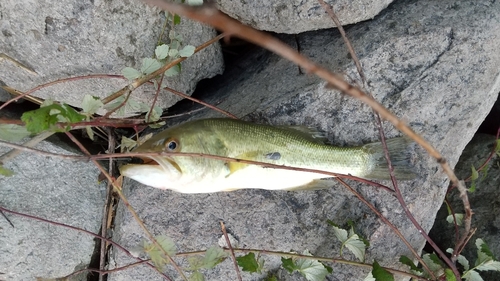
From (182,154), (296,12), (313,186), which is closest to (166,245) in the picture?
(182,154)

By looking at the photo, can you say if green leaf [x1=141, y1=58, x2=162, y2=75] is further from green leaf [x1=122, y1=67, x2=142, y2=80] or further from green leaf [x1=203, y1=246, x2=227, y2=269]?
green leaf [x1=203, y1=246, x2=227, y2=269]

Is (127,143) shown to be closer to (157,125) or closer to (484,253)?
(157,125)

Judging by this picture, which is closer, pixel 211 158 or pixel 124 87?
pixel 211 158

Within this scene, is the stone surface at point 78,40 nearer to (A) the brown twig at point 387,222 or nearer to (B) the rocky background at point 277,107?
(B) the rocky background at point 277,107

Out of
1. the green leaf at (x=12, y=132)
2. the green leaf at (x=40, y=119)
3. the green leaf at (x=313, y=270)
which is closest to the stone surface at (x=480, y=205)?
the green leaf at (x=313, y=270)

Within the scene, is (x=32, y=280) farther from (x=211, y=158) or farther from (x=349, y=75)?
(x=349, y=75)

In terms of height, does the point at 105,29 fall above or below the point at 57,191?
above

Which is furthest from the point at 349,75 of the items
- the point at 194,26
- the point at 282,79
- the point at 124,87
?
the point at 124,87
